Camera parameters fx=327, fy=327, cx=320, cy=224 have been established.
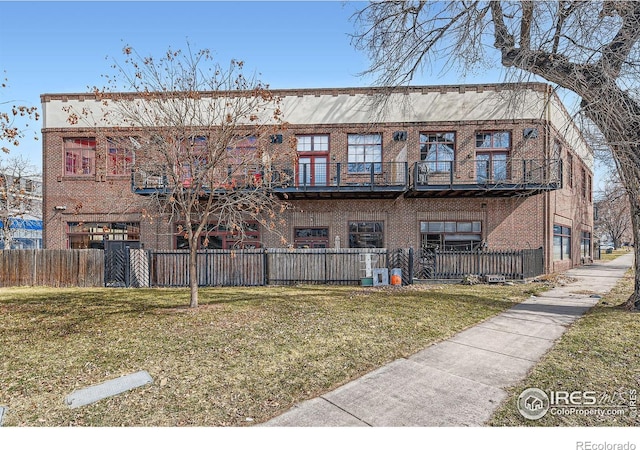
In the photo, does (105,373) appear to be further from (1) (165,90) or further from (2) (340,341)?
(1) (165,90)

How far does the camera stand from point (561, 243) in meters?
18.3

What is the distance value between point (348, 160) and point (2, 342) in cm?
1377

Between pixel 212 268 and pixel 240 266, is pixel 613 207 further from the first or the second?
pixel 212 268

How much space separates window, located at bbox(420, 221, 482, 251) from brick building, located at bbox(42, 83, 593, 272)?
0.16 ft

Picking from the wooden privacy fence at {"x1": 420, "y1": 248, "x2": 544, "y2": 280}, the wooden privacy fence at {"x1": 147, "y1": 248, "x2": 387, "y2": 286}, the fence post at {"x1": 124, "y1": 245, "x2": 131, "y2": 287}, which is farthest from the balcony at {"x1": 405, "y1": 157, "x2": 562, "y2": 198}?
the fence post at {"x1": 124, "y1": 245, "x2": 131, "y2": 287}

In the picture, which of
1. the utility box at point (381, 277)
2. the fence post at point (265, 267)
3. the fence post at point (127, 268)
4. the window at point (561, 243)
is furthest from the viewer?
the window at point (561, 243)

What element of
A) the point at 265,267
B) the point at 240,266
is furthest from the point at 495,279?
the point at 240,266

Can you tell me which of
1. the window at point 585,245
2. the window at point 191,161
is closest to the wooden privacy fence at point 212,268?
the window at point 191,161

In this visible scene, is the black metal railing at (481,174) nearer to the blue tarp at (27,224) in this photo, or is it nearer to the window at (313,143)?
the window at (313,143)

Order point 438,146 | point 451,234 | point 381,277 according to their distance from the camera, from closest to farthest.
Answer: point 381,277
point 451,234
point 438,146

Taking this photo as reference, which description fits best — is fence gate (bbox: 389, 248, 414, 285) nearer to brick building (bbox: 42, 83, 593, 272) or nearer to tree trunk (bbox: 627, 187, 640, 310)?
brick building (bbox: 42, 83, 593, 272)

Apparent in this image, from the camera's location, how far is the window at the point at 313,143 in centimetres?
1648

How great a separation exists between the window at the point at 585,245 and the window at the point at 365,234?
16600 millimetres

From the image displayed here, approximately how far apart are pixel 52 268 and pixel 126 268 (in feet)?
10.9
